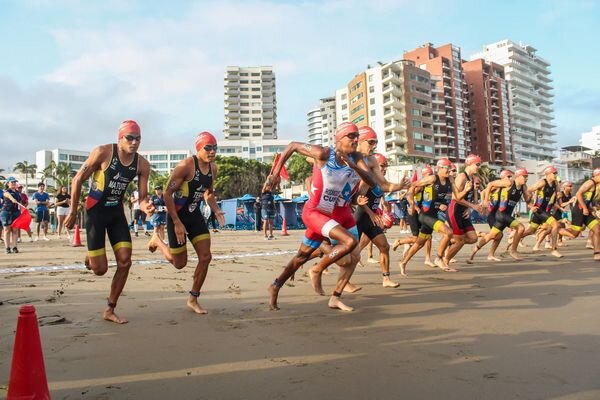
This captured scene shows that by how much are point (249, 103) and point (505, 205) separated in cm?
14859

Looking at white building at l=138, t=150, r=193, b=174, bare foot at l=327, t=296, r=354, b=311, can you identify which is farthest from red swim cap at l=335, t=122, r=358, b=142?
white building at l=138, t=150, r=193, b=174

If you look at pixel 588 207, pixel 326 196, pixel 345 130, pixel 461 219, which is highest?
pixel 345 130

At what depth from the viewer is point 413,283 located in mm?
7199

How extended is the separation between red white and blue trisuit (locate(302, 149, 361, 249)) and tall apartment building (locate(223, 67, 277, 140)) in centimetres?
14895

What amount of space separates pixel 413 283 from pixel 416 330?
313 cm

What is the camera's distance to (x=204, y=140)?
5426mm

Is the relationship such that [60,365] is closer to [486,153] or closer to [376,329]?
[376,329]

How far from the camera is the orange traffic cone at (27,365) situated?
2.39 metres

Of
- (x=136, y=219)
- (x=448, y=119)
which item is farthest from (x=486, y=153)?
(x=136, y=219)

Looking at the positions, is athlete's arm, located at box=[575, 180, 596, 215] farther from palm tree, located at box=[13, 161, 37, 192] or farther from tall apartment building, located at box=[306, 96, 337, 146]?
tall apartment building, located at box=[306, 96, 337, 146]

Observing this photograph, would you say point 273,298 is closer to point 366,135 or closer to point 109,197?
point 109,197

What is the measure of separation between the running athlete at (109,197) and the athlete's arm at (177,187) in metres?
0.29

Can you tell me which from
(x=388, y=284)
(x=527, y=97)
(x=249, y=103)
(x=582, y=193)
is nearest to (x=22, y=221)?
(x=388, y=284)

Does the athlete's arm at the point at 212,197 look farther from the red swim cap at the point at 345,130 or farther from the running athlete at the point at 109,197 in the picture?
the red swim cap at the point at 345,130
